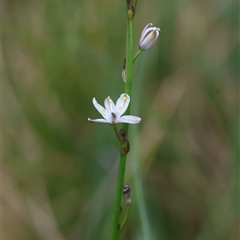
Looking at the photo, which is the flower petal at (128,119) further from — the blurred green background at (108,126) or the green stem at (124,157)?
the blurred green background at (108,126)

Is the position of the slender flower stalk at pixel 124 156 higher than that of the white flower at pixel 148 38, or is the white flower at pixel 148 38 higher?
the white flower at pixel 148 38

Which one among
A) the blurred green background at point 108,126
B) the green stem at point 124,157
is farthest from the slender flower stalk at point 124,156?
the blurred green background at point 108,126

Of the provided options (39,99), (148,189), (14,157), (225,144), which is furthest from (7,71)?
(225,144)

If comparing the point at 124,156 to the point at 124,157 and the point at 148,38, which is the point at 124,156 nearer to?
the point at 124,157

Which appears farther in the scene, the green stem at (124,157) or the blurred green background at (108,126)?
the blurred green background at (108,126)

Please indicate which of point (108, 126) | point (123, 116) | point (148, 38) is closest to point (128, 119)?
point (123, 116)

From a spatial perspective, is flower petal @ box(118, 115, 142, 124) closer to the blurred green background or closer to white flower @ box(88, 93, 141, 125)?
white flower @ box(88, 93, 141, 125)

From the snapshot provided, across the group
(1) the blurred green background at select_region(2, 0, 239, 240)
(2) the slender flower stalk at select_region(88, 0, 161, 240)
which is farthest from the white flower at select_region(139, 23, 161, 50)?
(1) the blurred green background at select_region(2, 0, 239, 240)

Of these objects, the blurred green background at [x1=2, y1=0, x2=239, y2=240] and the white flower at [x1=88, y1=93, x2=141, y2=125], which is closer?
the white flower at [x1=88, y1=93, x2=141, y2=125]
